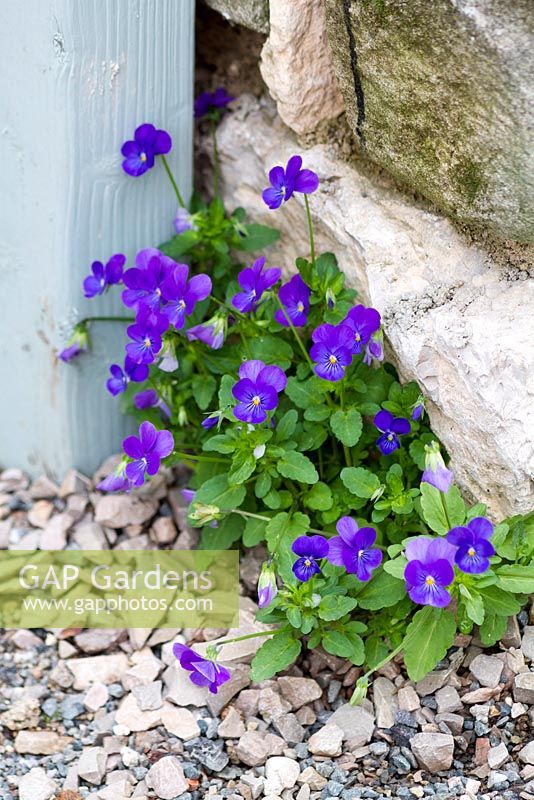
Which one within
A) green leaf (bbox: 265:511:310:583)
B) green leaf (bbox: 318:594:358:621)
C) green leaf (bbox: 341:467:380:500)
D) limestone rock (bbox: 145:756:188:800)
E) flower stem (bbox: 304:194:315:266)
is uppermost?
flower stem (bbox: 304:194:315:266)

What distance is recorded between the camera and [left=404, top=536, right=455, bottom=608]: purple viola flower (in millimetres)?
1965

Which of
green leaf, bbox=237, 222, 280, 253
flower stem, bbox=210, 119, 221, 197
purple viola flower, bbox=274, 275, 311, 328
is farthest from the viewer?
flower stem, bbox=210, 119, 221, 197

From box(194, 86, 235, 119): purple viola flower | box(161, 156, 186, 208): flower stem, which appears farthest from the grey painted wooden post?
box(194, 86, 235, 119): purple viola flower

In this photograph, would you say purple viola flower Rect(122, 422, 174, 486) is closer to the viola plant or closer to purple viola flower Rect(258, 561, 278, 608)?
the viola plant

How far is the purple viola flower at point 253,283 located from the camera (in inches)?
96.7

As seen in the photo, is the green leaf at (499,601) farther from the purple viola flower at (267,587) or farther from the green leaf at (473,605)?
the purple viola flower at (267,587)

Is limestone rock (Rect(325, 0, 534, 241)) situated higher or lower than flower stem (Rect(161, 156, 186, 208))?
higher

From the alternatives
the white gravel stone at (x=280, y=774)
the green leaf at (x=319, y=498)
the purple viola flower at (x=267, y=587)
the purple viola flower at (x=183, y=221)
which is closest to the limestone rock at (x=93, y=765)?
the white gravel stone at (x=280, y=774)

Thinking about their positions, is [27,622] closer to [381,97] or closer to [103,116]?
[103,116]

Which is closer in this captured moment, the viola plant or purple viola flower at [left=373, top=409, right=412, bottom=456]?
the viola plant

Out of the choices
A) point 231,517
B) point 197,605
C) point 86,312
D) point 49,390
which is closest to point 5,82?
point 86,312

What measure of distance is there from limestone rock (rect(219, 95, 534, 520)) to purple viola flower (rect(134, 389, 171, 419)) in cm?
58

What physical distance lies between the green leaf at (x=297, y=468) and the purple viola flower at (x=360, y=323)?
0.85 feet

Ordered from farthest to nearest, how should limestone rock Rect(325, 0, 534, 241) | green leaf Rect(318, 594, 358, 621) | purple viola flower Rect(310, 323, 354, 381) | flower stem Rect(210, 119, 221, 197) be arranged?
1. flower stem Rect(210, 119, 221, 197)
2. purple viola flower Rect(310, 323, 354, 381)
3. green leaf Rect(318, 594, 358, 621)
4. limestone rock Rect(325, 0, 534, 241)
